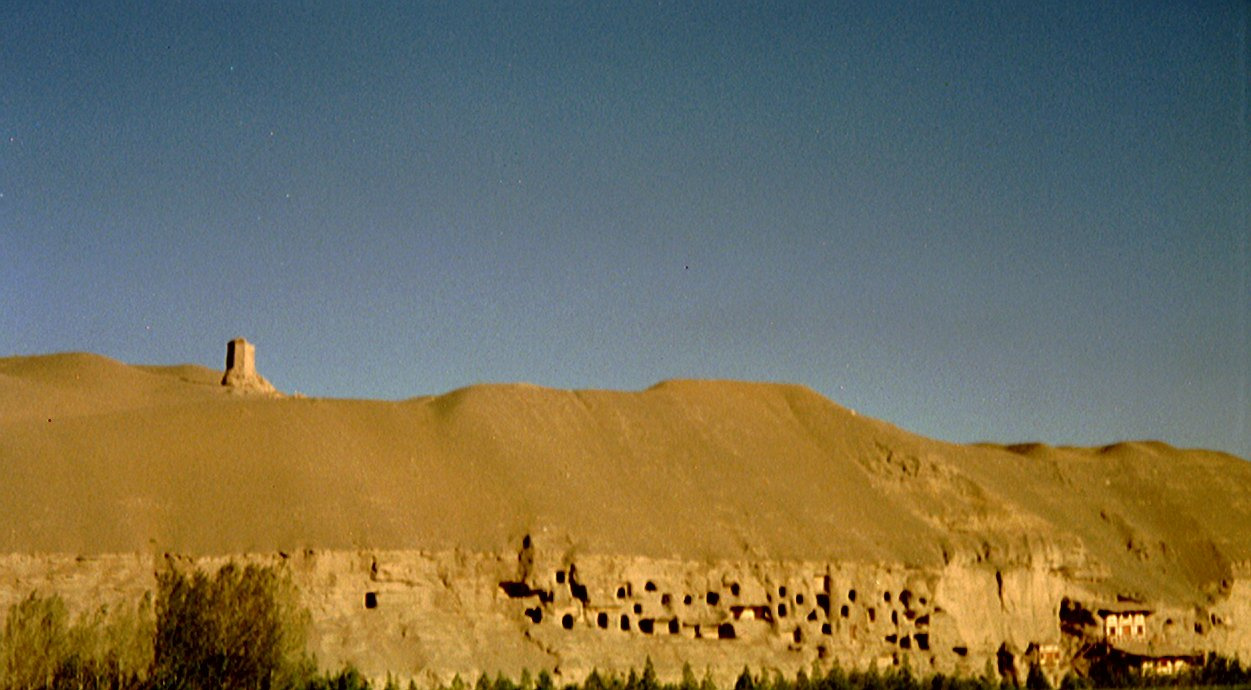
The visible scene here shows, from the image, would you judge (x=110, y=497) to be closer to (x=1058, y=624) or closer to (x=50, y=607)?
(x=50, y=607)

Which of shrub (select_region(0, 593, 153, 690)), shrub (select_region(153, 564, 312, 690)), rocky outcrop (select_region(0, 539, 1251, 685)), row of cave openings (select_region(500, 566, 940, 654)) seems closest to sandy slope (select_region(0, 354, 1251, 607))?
rocky outcrop (select_region(0, 539, 1251, 685))

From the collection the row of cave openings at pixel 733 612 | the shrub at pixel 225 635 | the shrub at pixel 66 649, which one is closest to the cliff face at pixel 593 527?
the row of cave openings at pixel 733 612

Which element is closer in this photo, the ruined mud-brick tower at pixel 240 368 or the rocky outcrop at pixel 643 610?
the rocky outcrop at pixel 643 610

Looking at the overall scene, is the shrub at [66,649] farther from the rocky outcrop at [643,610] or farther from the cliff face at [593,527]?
the cliff face at [593,527]

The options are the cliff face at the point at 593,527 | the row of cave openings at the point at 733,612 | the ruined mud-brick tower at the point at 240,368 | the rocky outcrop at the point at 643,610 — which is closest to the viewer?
the rocky outcrop at the point at 643,610

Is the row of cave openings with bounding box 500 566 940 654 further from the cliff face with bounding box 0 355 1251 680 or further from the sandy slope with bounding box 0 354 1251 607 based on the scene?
Result: the sandy slope with bounding box 0 354 1251 607

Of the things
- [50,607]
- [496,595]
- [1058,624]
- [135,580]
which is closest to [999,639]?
[1058,624]

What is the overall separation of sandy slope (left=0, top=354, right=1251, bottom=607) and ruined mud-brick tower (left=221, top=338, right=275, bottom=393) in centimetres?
105

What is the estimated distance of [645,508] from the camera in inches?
1999

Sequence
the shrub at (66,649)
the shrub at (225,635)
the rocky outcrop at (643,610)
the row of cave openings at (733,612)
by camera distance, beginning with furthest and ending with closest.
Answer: the row of cave openings at (733,612)
the rocky outcrop at (643,610)
the shrub at (225,635)
the shrub at (66,649)

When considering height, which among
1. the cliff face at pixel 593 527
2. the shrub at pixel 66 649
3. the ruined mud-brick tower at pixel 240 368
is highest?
the ruined mud-brick tower at pixel 240 368

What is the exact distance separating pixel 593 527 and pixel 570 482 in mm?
2685

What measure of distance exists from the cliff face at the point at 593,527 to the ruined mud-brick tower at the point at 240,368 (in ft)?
5.96

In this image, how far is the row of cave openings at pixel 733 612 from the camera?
46.6 metres
